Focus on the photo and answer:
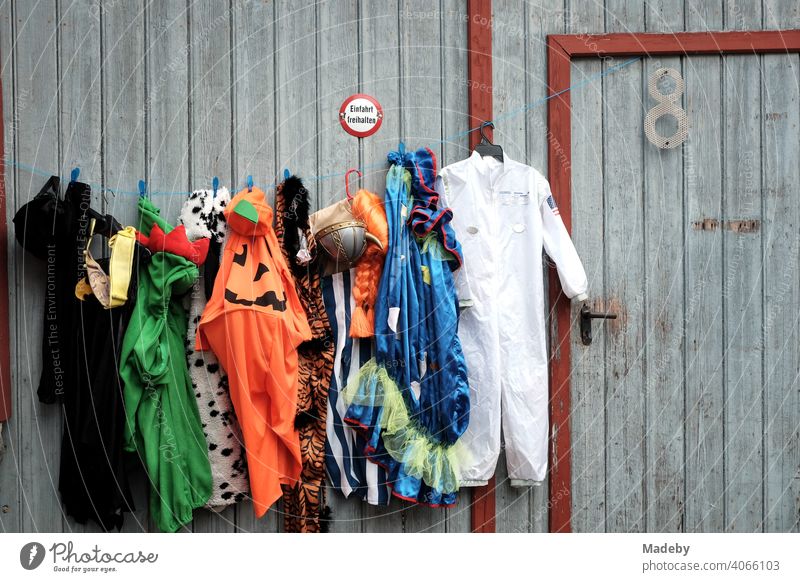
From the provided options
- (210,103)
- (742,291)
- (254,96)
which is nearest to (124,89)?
(210,103)

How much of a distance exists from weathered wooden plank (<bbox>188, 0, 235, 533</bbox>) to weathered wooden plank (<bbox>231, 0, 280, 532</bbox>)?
3 cm

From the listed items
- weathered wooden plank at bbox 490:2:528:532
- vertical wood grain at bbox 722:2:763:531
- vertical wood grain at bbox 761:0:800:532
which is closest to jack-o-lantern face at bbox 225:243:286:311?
weathered wooden plank at bbox 490:2:528:532

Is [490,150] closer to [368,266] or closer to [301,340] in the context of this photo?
[368,266]

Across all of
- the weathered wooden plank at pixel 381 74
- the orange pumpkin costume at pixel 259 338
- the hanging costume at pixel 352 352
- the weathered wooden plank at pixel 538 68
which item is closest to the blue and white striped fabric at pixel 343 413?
the hanging costume at pixel 352 352

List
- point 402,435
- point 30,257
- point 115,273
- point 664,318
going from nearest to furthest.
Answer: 1. point 115,273
2. point 402,435
3. point 30,257
4. point 664,318

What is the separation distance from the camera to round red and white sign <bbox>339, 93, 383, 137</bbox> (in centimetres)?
248

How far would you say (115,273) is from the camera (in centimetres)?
225

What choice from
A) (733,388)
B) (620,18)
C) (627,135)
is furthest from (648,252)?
(620,18)

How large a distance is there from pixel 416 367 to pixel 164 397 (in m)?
0.83

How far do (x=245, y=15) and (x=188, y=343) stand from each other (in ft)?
3.83

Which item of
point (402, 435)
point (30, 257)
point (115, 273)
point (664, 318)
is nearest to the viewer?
point (115, 273)

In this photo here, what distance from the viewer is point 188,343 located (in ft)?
7.76

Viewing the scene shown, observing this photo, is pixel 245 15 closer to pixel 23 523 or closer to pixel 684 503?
pixel 23 523

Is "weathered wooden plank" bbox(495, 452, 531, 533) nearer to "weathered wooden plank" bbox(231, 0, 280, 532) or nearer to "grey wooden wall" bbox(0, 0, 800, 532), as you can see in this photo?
"grey wooden wall" bbox(0, 0, 800, 532)
